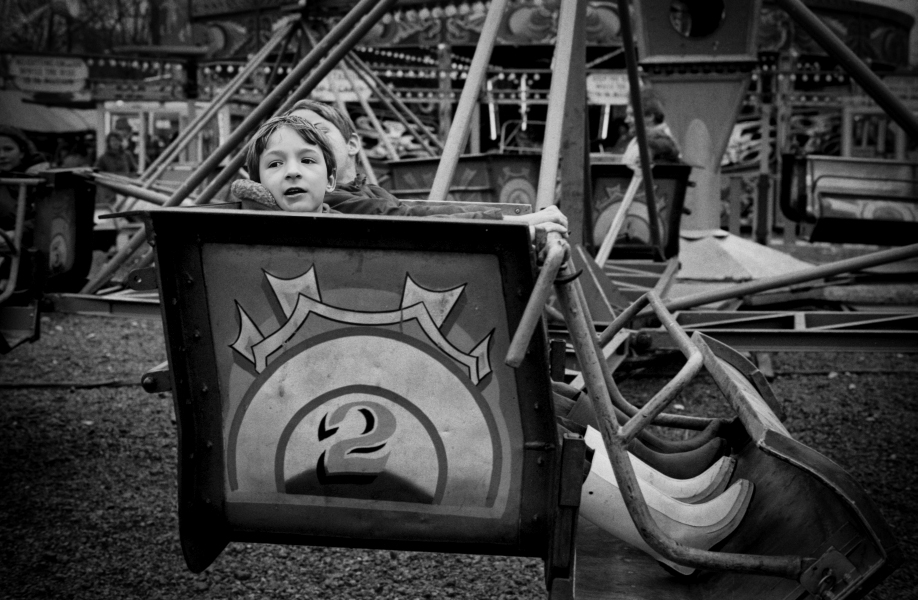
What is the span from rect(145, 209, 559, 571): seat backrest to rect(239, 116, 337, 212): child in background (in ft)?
1.22

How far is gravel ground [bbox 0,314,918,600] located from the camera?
3174 mm

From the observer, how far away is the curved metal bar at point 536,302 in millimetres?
1701

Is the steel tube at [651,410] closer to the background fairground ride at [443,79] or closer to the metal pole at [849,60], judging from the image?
the metal pole at [849,60]

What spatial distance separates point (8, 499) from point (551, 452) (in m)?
2.91

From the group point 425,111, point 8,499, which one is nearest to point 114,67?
point 425,111

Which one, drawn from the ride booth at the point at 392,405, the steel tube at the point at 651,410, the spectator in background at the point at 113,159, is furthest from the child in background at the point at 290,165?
A: the spectator in background at the point at 113,159

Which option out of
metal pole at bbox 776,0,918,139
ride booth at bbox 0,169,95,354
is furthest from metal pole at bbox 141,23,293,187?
metal pole at bbox 776,0,918,139

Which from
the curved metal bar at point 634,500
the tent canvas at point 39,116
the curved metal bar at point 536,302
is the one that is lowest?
the curved metal bar at point 634,500

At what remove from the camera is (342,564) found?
3.39 metres

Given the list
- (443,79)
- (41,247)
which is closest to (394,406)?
(41,247)

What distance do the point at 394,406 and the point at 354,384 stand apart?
0.30ft

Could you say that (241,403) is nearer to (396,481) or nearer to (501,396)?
(396,481)

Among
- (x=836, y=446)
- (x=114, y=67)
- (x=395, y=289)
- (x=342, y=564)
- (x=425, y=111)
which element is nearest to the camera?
(x=395, y=289)

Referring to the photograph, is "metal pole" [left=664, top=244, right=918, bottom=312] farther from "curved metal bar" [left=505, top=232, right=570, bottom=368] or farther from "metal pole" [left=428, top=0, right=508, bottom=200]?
"curved metal bar" [left=505, top=232, right=570, bottom=368]
